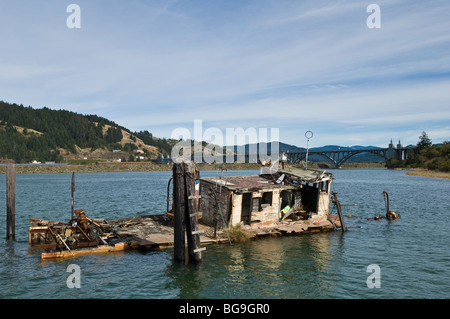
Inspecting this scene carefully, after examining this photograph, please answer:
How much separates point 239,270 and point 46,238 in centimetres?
1230

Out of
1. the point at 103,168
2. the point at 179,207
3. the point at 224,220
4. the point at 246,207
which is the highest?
the point at 179,207

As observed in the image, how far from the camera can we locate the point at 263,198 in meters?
24.6

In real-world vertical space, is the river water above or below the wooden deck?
below

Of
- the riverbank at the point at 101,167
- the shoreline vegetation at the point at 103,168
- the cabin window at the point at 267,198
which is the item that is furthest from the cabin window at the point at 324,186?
the riverbank at the point at 101,167

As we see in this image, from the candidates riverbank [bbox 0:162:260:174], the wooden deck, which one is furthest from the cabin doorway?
riverbank [bbox 0:162:260:174]

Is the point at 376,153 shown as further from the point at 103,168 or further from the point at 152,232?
the point at 152,232

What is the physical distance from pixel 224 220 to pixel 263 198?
360 centimetres

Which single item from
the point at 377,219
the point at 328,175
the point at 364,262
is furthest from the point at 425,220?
the point at 364,262

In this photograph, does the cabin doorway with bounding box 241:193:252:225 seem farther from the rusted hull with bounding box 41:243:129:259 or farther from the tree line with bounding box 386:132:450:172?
the tree line with bounding box 386:132:450:172

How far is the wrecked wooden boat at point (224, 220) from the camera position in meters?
20.1

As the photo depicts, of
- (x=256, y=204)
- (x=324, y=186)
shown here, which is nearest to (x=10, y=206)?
(x=256, y=204)

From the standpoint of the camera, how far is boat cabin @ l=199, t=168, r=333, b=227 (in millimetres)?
22688

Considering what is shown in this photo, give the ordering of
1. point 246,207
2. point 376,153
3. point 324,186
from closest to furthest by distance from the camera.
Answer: point 246,207 → point 324,186 → point 376,153

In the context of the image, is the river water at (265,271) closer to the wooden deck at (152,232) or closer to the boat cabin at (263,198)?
the wooden deck at (152,232)
